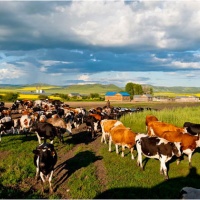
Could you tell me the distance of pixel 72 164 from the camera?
48.5 feet

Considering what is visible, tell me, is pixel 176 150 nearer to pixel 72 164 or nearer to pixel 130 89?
pixel 72 164

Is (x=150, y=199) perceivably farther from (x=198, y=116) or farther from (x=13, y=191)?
(x=198, y=116)

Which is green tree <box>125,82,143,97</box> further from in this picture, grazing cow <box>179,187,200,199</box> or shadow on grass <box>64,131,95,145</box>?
grazing cow <box>179,187,200,199</box>

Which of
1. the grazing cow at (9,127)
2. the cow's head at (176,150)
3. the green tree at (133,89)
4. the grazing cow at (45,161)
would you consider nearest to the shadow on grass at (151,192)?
the cow's head at (176,150)

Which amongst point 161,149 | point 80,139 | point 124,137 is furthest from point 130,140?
point 80,139

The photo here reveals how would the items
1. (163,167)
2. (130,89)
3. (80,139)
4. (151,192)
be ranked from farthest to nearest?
(130,89)
(80,139)
(163,167)
(151,192)

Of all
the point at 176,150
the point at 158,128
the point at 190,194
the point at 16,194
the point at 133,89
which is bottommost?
the point at 16,194

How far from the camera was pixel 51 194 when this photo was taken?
35.7 ft

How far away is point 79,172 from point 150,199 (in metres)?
4.55

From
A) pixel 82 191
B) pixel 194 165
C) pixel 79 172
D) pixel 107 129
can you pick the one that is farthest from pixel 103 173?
pixel 107 129

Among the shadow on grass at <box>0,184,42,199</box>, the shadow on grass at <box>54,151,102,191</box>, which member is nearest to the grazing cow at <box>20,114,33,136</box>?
the shadow on grass at <box>54,151,102,191</box>

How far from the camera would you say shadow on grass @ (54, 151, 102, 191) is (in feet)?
42.1

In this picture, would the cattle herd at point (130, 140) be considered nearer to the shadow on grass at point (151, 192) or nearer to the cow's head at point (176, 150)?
the cow's head at point (176, 150)

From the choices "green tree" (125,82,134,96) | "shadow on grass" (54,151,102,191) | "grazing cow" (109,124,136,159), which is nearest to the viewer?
"shadow on grass" (54,151,102,191)
